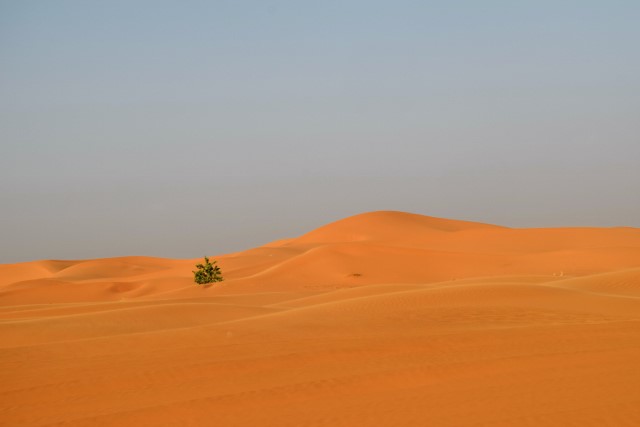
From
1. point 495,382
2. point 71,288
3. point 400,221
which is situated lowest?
point 495,382

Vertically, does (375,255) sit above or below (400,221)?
below

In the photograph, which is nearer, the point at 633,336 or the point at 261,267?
the point at 633,336

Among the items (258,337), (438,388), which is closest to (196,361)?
(258,337)

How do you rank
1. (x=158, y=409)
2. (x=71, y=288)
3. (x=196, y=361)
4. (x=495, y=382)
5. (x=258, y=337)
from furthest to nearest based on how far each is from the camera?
(x=71, y=288)
(x=258, y=337)
(x=196, y=361)
(x=495, y=382)
(x=158, y=409)

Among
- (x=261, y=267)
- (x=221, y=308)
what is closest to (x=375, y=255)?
(x=261, y=267)

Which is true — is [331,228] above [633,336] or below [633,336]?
above

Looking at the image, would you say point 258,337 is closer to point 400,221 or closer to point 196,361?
point 196,361

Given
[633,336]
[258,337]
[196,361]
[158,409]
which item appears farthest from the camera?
[258,337]

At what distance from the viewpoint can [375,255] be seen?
44094 mm

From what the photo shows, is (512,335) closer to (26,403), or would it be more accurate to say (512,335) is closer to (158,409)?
(158,409)

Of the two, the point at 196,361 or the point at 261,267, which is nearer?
the point at 196,361

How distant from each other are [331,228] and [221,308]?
2435 inches

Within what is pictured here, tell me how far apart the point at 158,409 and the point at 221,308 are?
468 inches

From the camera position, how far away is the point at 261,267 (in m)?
51.3
